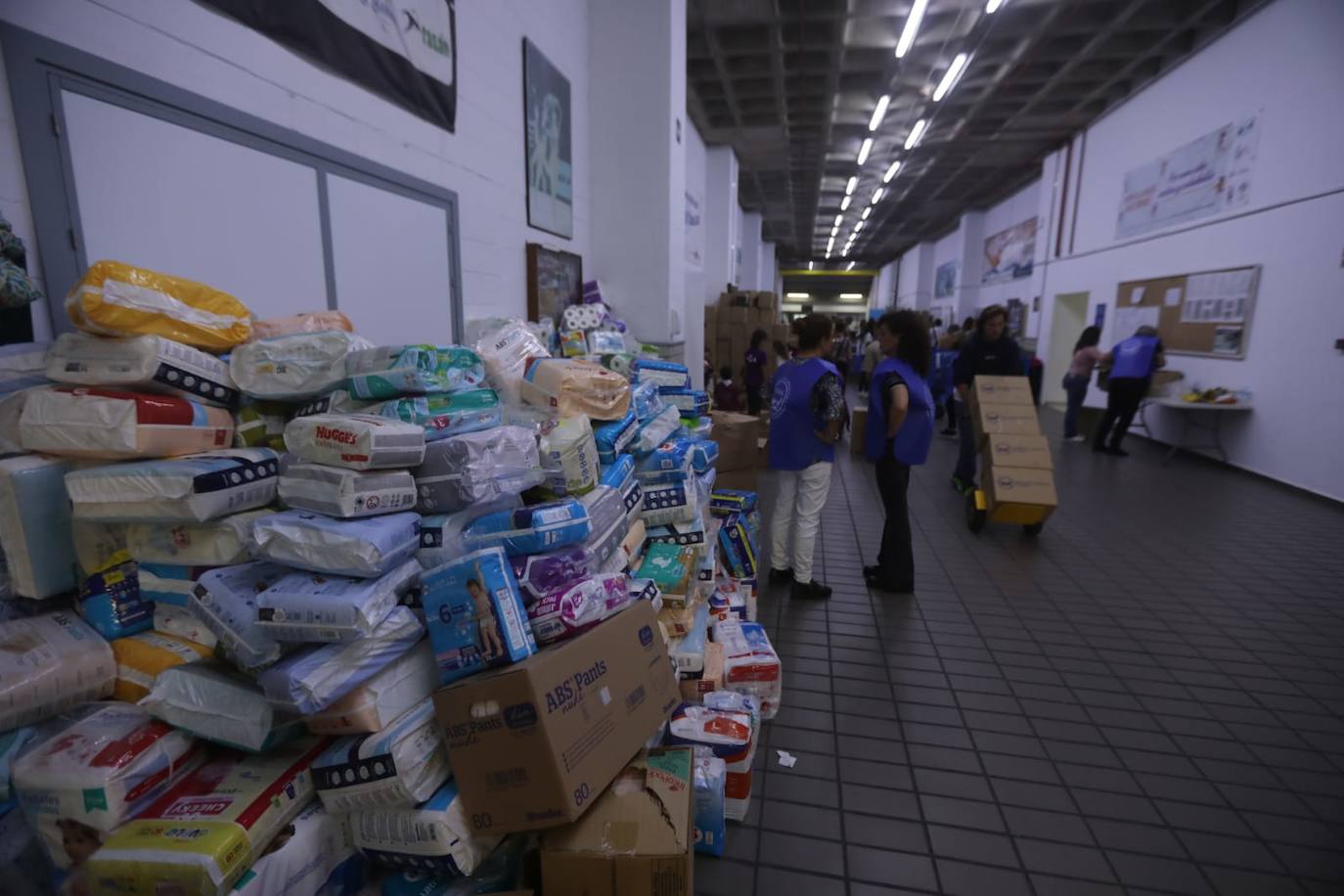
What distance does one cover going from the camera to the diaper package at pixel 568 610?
59.9 inches

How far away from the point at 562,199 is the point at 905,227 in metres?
19.0

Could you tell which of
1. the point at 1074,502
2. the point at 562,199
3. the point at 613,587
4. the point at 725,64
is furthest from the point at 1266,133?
the point at 613,587

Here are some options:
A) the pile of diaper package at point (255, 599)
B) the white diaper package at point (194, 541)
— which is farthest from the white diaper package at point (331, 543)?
the white diaper package at point (194, 541)

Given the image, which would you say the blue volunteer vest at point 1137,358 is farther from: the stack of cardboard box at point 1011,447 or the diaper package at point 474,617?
the diaper package at point 474,617

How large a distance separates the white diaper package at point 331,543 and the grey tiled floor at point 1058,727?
1280 mm

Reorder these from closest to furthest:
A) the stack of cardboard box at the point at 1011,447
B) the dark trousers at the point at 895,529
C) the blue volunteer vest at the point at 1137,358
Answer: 1. the dark trousers at the point at 895,529
2. the stack of cardboard box at the point at 1011,447
3. the blue volunteer vest at the point at 1137,358

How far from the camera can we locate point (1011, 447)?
4.45 m

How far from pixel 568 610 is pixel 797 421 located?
2.03 meters

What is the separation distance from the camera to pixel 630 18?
16.4ft

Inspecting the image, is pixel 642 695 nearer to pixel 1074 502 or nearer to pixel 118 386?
pixel 118 386

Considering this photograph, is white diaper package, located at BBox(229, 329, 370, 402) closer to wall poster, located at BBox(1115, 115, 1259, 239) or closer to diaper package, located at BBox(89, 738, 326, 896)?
diaper package, located at BBox(89, 738, 326, 896)

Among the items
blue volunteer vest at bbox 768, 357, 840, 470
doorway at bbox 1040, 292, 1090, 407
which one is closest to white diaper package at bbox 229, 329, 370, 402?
blue volunteer vest at bbox 768, 357, 840, 470

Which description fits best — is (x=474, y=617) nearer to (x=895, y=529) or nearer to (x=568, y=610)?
(x=568, y=610)

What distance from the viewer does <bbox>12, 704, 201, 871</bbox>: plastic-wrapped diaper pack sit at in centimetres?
120
